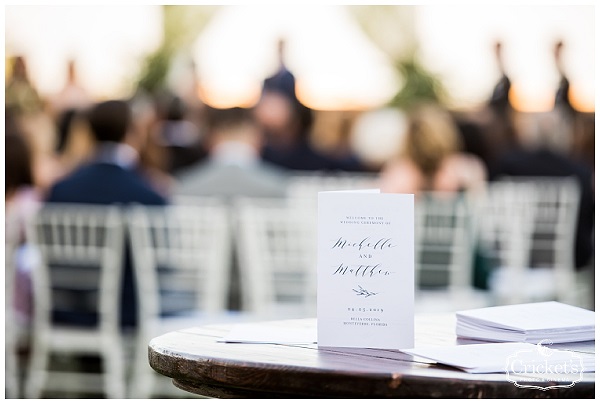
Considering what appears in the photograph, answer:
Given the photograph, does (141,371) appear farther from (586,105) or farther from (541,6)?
(541,6)

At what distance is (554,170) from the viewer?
4684 mm

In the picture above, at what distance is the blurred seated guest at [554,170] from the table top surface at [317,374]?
10.9ft

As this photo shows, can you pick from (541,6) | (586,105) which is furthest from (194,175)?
(541,6)

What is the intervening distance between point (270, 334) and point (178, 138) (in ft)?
14.4

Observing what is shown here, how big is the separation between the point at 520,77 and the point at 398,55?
1.42m

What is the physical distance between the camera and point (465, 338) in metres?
1.42

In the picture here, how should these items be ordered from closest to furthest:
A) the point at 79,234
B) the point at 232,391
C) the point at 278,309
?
the point at 232,391, the point at 79,234, the point at 278,309

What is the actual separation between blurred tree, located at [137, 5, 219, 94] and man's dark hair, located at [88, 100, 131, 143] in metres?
5.74

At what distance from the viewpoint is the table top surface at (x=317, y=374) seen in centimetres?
109

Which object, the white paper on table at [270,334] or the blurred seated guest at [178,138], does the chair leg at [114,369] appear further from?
the white paper on table at [270,334]

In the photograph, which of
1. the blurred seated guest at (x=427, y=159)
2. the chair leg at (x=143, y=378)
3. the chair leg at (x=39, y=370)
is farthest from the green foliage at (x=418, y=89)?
the chair leg at (x=39, y=370)

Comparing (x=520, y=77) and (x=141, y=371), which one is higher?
(x=520, y=77)

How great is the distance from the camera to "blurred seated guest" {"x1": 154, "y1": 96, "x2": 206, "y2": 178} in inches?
213

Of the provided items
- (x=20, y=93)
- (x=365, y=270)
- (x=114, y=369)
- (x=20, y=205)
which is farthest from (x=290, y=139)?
(x=365, y=270)
